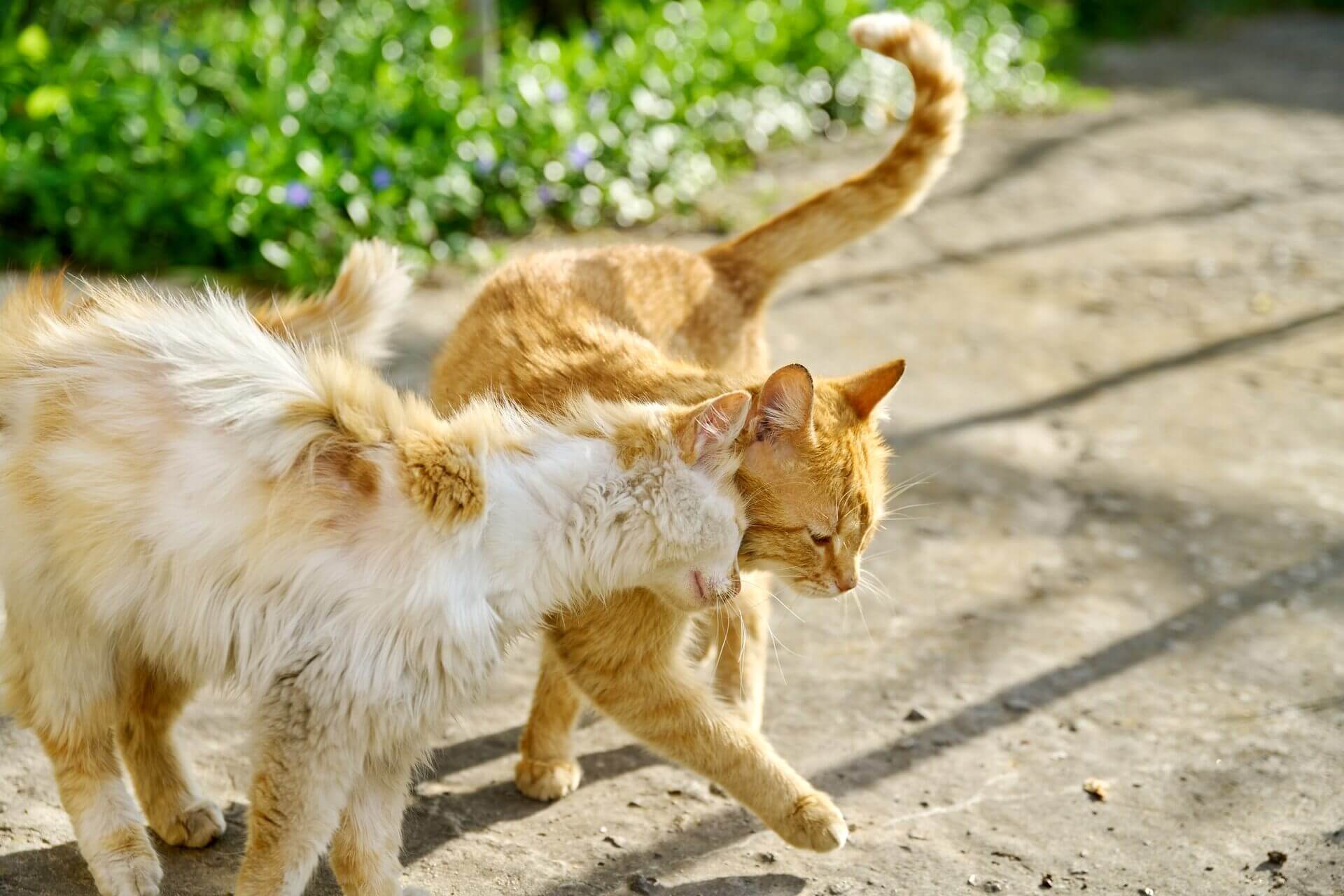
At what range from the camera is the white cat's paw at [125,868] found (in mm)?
2645

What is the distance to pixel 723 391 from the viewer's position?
2955 millimetres

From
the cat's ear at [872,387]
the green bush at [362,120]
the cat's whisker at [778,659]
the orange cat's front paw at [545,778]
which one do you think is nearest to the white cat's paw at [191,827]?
the orange cat's front paw at [545,778]

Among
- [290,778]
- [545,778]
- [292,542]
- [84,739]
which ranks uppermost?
[292,542]

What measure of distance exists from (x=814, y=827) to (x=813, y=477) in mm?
716

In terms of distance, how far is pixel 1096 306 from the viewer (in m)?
6.40

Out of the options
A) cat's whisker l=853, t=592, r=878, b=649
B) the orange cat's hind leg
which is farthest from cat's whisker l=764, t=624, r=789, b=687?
the orange cat's hind leg

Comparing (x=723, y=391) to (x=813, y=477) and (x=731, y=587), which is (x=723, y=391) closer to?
(x=813, y=477)

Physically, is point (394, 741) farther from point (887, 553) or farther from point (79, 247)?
point (79, 247)

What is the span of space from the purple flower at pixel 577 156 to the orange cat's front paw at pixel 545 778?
3.88m

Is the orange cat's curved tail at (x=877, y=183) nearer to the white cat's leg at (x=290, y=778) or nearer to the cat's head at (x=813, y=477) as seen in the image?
the cat's head at (x=813, y=477)

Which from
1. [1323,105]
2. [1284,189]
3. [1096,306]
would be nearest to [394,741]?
[1096,306]

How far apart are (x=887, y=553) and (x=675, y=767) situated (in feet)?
4.07

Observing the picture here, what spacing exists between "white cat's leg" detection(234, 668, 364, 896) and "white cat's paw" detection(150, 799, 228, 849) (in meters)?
0.53

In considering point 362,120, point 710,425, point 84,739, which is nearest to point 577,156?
point 362,120
